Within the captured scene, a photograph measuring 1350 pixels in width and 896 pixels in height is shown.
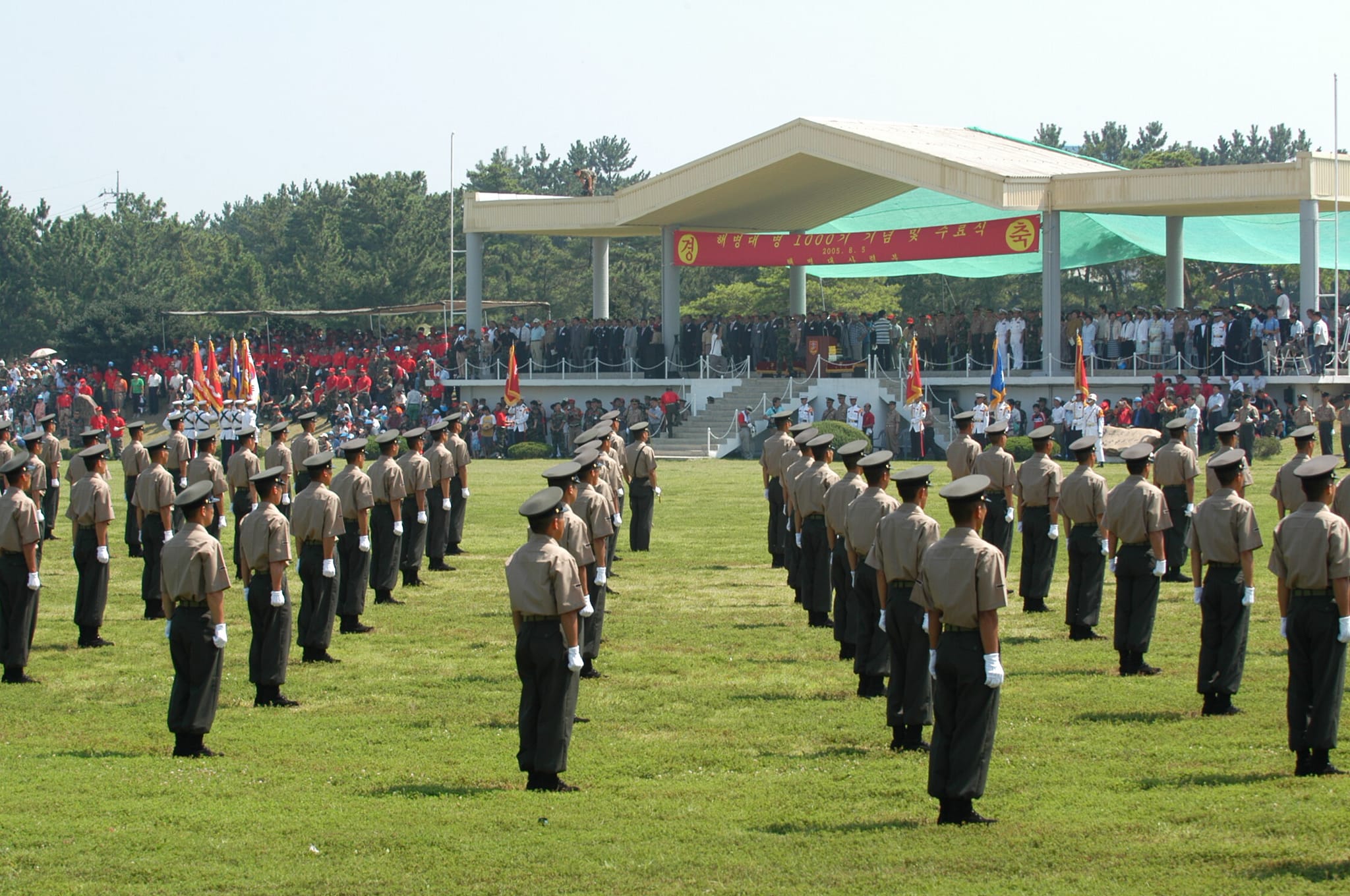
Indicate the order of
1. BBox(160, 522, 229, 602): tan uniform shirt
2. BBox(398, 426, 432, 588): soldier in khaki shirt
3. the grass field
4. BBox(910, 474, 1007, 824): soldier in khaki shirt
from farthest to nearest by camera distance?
BBox(398, 426, 432, 588): soldier in khaki shirt, BBox(160, 522, 229, 602): tan uniform shirt, BBox(910, 474, 1007, 824): soldier in khaki shirt, the grass field

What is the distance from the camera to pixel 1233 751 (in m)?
10.1

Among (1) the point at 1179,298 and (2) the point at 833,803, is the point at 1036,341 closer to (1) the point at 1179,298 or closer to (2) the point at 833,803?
(1) the point at 1179,298

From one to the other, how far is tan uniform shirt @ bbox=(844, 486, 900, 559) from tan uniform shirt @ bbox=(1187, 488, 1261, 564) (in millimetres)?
2227

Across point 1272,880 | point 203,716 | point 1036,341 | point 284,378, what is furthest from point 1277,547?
point 284,378

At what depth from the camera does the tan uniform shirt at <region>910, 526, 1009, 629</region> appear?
28.7 feet

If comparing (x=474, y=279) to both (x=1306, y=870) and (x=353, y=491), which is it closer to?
(x=353, y=491)

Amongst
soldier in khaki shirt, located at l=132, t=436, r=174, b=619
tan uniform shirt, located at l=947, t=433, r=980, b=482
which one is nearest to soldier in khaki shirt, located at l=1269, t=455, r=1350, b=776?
tan uniform shirt, located at l=947, t=433, r=980, b=482

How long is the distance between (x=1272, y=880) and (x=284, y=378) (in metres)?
46.4

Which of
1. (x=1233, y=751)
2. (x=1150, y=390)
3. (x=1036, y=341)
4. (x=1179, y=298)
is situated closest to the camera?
(x=1233, y=751)

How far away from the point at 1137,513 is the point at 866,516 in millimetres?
2483

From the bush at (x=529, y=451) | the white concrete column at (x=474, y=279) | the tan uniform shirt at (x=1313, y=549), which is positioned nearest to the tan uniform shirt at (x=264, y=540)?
the tan uniform shirt at (x=1313, y=549)

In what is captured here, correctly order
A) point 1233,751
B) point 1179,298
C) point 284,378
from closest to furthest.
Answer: point 1233,751 → point 1179,298 → point 284,378

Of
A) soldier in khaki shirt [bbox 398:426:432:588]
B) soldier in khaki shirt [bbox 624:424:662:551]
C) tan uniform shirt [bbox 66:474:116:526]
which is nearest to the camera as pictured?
tan uniform shirt [bbox 66:474:116:526]

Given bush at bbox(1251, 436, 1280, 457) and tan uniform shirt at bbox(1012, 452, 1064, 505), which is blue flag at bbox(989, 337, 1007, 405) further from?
tan uniform shirt at bbox(1012, 452, 1064, 505)
